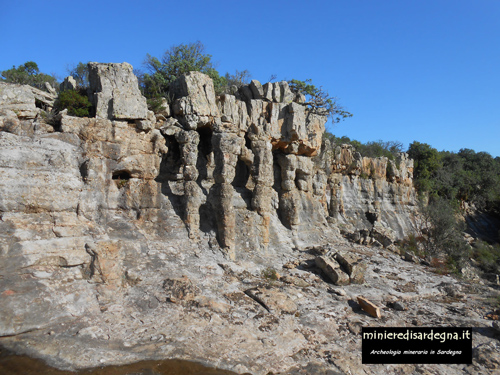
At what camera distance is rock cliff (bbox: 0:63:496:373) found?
6.01m

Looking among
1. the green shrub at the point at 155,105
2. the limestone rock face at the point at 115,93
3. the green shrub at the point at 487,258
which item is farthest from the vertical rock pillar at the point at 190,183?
the green shrub at the point at 487,258

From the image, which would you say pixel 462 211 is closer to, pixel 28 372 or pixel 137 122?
pixel 137 122

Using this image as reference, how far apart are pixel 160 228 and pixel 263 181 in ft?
13.2

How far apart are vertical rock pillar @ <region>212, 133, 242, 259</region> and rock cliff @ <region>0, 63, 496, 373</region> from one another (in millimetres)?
46

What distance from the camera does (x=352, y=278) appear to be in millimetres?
9930

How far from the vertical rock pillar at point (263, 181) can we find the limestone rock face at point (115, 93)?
4.11 meters

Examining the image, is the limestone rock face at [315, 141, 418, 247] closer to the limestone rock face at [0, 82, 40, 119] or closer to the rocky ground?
the rocky ground

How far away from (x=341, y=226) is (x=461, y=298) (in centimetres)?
669

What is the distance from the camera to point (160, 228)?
30.9ft

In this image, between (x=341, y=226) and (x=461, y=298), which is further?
(x=341, y=226)

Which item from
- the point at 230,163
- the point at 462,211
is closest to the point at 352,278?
the point at 230,163

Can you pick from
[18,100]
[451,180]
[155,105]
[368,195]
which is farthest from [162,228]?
[451,180]

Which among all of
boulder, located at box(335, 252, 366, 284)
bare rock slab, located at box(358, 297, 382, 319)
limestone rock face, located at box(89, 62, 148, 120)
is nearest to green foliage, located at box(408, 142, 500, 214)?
boulder, located at box(335, 252, 366, 284)

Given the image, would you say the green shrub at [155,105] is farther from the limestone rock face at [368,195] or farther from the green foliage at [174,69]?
the limestone rock face at [368,195]
